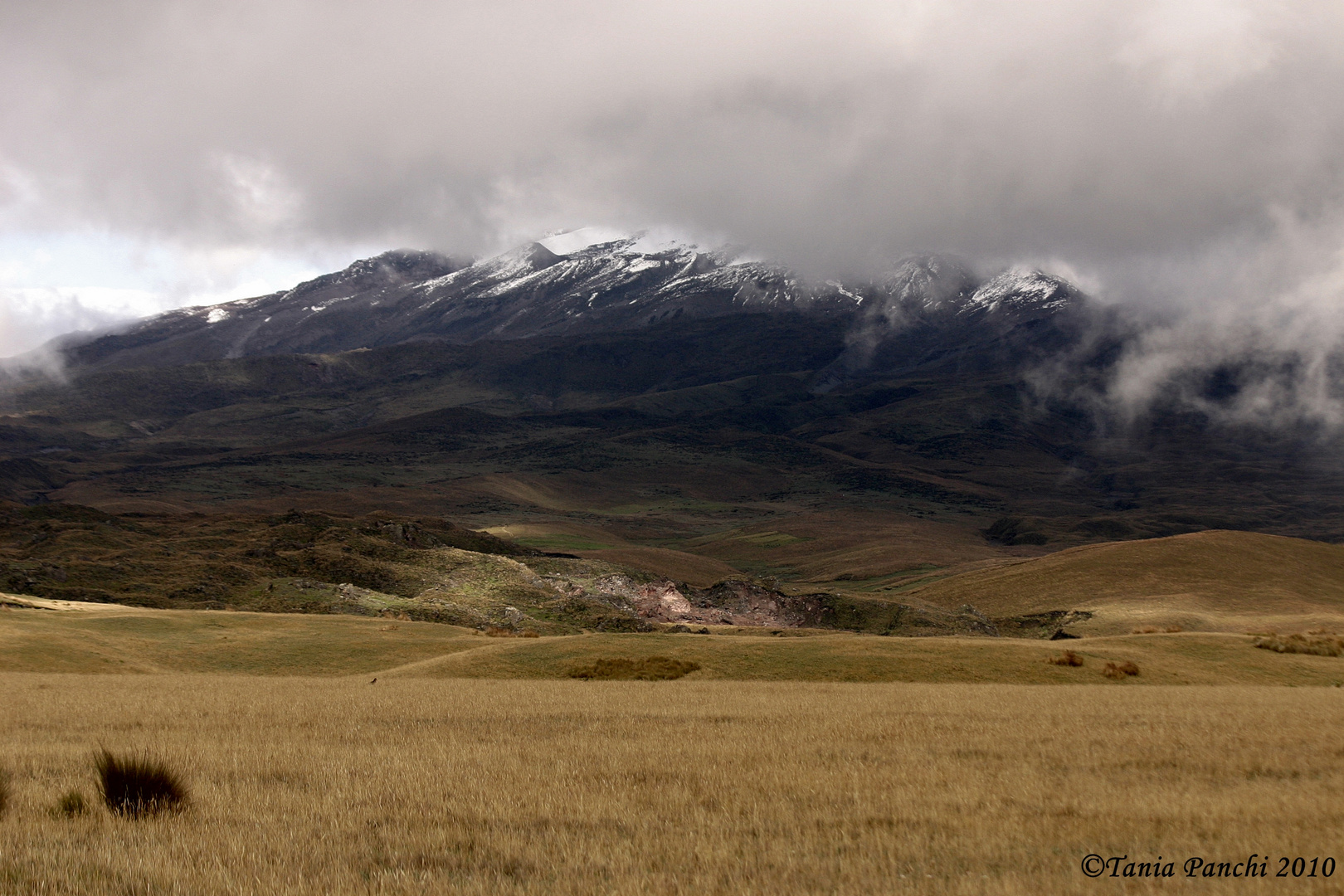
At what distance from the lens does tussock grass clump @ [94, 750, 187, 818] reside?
449 inches

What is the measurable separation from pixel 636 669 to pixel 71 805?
24387 millimetres

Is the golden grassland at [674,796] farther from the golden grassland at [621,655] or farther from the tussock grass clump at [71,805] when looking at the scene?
the golden grassland at [621,655]

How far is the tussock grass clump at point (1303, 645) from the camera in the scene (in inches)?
1540

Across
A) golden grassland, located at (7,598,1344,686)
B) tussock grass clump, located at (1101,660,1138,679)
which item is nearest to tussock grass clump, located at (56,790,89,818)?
golden grassland, located at (7,598,1344,686)

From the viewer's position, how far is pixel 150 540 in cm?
8712

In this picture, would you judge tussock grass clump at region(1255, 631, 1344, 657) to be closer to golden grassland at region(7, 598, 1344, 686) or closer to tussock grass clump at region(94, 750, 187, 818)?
golden grassland at region(7, 598, 1344, 686)

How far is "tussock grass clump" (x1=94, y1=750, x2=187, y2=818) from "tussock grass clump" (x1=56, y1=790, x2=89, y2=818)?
22 centimetres

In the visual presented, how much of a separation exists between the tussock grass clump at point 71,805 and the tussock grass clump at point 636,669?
22973 mm

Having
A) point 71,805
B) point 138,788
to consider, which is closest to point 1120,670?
point 138,788

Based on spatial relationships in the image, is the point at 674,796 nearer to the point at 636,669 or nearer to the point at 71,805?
the point at 71,805

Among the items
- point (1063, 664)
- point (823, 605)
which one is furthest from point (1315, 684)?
point (823, 605)

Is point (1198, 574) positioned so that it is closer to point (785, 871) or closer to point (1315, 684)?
point (1315, 684)

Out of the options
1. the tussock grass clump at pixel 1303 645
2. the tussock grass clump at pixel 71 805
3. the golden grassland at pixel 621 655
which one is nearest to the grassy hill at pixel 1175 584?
the tussock grass clump at pixel 1303 645

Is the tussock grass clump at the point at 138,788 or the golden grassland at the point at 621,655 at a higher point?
the tussock grass clump at the point at 138,788
